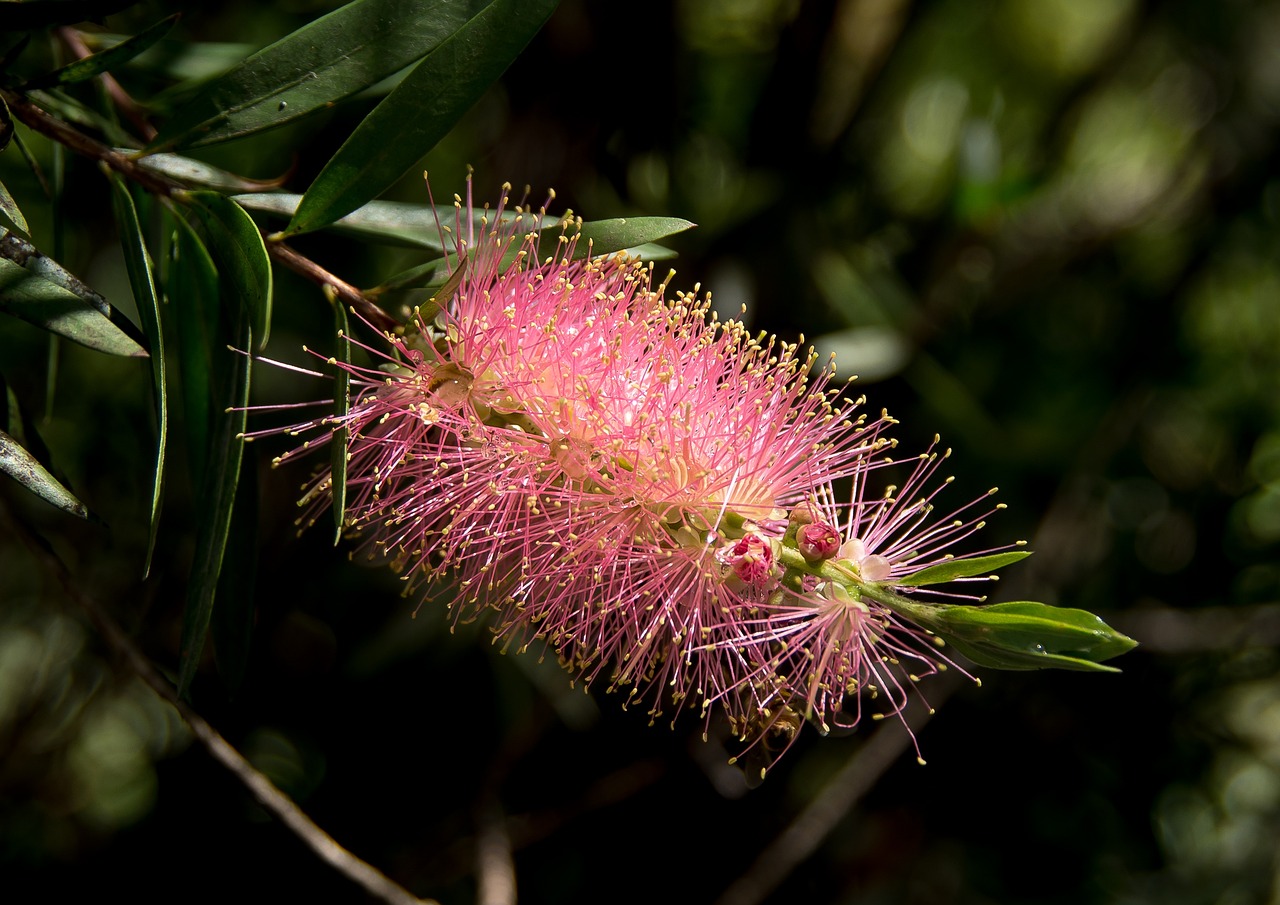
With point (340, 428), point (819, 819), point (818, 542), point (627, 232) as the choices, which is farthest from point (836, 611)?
point (819, 819)

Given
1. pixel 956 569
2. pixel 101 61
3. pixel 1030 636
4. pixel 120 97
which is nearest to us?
pixel 1030 636

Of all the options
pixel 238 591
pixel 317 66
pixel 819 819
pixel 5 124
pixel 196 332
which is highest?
pixel 317 66

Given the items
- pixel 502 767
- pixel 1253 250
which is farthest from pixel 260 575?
pixel 1253 250

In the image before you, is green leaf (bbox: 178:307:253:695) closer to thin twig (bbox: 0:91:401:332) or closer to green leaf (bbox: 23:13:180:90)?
thin twig (bbox: 0:91:401:332)

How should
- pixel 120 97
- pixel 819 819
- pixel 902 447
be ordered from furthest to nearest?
pixel 902 447
pixel 819 819
pixel 120 97

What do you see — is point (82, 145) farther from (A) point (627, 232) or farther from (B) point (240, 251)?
(A) point (627, 232)

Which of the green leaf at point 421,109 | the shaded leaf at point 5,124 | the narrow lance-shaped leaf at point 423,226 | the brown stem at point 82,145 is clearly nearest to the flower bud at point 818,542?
the narrow lance-shaped leaf at point 423,226

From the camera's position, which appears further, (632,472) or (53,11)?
(632,472)

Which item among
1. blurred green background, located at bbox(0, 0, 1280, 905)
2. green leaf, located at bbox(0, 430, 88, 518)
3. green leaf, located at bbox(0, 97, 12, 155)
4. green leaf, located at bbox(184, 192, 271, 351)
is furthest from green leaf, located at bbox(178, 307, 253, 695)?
blurred green background, located at bbox(0, 0, 1280, 905)
